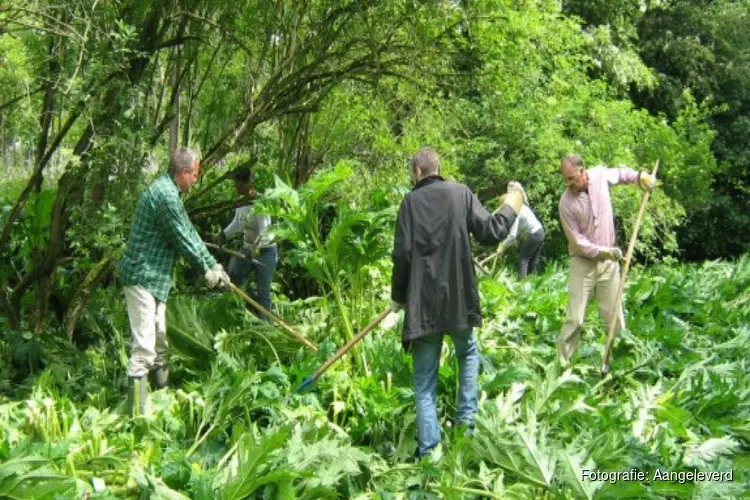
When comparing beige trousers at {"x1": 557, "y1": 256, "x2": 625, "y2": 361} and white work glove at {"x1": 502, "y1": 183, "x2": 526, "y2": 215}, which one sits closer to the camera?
white work glove at {"x1": 502, "y1": 183, "x2": 526, "y2": 215}

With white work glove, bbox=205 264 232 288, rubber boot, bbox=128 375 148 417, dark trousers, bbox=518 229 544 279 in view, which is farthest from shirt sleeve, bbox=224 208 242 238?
dark trousers, bbox=518 229 544 279

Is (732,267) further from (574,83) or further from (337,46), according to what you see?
(337,46)

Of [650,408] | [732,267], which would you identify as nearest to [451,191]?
[650,408]

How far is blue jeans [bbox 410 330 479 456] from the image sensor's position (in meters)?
5.16

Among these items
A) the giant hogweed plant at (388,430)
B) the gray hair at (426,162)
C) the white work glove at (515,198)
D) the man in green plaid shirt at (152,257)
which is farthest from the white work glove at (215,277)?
the white work glove at (515,198)

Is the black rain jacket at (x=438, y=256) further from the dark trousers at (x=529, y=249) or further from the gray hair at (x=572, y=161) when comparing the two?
the dark trousers at (x=529, y=249)

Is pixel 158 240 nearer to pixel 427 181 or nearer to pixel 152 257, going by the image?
pixel 152 257

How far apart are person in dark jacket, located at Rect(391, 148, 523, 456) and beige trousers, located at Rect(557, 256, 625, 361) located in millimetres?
1849

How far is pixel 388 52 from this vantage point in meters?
8.24

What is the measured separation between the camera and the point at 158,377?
20.7 feet

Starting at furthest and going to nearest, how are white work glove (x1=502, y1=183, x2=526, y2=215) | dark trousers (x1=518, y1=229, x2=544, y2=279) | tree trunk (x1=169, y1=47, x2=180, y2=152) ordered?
dark trousers (x1=518, y1=229, x2=544, y2=279)
tree trunk (x1=169, y1=47, x2=180, y2=152)
white work glove (x1=502, y1=183, x2=526, y2=215)

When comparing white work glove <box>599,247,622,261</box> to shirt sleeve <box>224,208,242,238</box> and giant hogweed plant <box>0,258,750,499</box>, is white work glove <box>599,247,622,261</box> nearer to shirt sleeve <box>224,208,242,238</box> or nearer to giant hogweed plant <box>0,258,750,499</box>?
giant hogweed plant <box>0,258,750,499</box>

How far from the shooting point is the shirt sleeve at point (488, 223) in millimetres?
5262

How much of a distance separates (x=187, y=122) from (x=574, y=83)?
6.79 m
